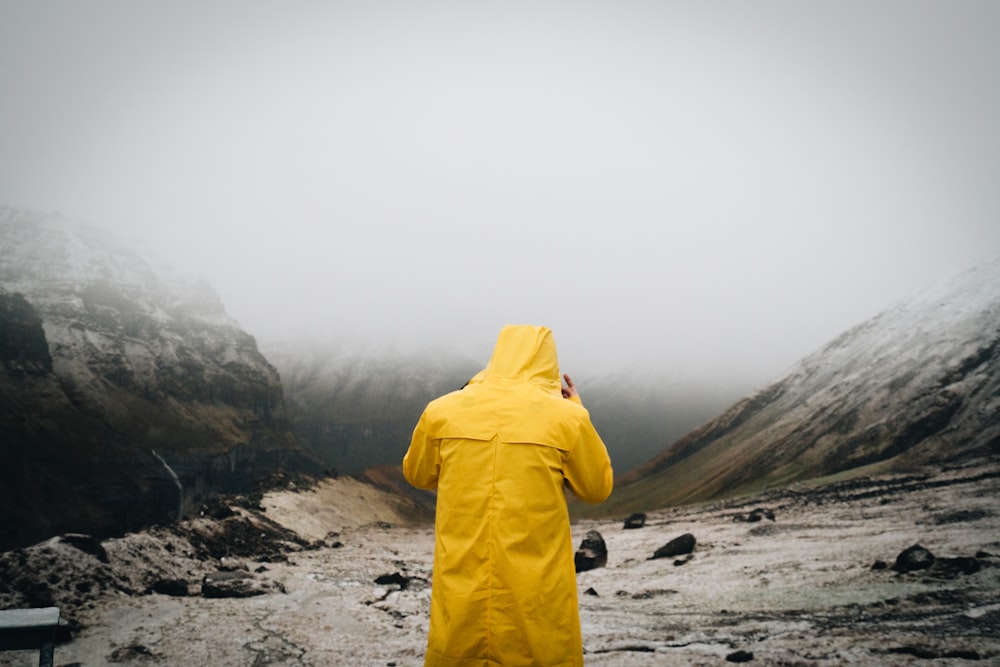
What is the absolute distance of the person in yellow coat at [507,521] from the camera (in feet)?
9.61

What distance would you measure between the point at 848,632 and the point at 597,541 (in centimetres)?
1143

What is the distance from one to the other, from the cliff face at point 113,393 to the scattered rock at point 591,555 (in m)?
35.8

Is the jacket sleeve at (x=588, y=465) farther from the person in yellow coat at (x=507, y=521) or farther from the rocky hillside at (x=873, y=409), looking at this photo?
the rocky hillside at (x=873, y=409)

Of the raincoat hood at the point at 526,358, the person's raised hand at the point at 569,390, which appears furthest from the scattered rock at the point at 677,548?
the raincoat hood at the point at 526,358

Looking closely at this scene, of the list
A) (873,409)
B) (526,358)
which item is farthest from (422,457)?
(873,409)

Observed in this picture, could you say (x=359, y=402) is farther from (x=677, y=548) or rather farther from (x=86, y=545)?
(x=86, y=545)

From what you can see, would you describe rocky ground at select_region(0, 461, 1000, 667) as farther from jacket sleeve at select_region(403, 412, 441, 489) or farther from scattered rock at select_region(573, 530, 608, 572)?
jacket sleeve at select_region(403, 412, 441, 489)

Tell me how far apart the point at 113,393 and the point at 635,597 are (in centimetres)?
7249

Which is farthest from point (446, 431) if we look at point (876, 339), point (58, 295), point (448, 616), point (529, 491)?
point (58, 295)

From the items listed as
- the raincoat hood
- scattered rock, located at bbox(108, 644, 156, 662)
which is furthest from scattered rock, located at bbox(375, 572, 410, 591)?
the raincoat hood

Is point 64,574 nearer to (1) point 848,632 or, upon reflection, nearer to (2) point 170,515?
(1) point 848,632

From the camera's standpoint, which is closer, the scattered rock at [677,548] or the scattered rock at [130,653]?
the scattered rock at [130,653]

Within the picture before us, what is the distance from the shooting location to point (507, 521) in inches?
118

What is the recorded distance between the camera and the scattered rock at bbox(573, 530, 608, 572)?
59.1 ft
